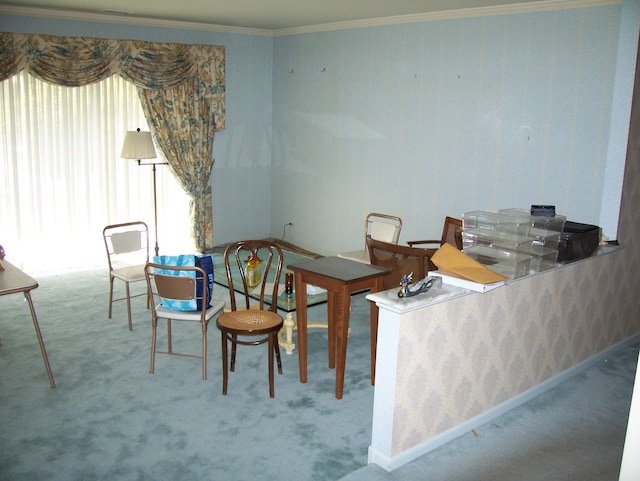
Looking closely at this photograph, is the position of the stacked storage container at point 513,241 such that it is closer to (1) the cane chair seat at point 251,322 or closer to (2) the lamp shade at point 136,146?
(1) the cane chair seat at point 251,322

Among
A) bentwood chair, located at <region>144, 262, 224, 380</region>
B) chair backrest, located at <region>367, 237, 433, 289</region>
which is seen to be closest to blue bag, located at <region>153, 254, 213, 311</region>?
bentwood chair, located at <region>144, 262, 224, 380</region>

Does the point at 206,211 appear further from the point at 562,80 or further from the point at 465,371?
the point at 465,371

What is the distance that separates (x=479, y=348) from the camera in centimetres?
342

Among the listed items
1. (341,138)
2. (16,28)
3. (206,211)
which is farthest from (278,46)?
(16,28)

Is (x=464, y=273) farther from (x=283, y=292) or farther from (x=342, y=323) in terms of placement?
(x=283, y=292)

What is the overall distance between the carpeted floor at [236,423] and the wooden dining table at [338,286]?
0.23 metres

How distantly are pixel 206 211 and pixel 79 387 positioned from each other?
3.86m

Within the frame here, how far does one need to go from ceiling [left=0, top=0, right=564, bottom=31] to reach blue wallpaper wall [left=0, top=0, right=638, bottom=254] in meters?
0.17

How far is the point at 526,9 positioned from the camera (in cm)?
528

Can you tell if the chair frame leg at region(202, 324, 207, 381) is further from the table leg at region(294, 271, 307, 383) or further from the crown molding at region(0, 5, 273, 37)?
the crown molding at region(0, 5, 273, 37)

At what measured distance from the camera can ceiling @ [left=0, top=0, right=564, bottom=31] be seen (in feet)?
17.8

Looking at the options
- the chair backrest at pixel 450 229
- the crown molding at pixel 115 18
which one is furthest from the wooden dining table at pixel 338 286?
the crown molding at pixel 115 18

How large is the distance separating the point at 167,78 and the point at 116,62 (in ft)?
1.96

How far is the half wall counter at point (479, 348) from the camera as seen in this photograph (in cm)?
305
